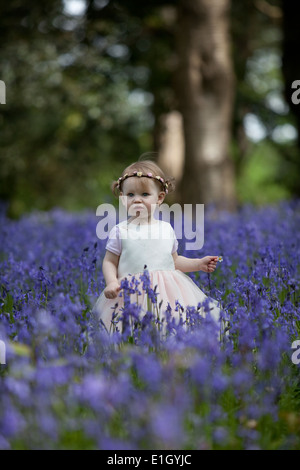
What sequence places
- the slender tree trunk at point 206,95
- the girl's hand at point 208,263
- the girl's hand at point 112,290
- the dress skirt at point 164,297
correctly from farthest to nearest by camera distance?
the slender tree trunk at point 206,95 < the girl's hand at point 208,263 < the dress skirt at point 164,297 < the girl's hand at point 112,290

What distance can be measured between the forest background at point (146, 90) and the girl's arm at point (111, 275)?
201cm

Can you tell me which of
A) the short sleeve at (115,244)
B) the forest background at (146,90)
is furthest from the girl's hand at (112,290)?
the forest background at (146,90)

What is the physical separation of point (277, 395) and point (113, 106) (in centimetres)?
1422

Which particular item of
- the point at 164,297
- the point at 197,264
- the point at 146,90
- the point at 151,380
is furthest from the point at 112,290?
the point at 146,90

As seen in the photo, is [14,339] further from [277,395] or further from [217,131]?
[217,131]

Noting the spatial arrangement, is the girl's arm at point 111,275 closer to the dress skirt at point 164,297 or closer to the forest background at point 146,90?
the dress skirt at point 164,297

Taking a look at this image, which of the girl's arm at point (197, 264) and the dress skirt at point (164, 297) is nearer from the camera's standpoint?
the dress skirt at point (164, 297)

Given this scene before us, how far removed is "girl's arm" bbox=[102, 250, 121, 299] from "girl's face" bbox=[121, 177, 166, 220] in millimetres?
287

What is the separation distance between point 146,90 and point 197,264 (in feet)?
32.0

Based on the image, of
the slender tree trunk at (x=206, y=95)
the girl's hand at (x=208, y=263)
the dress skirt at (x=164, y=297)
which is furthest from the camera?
the slender tree trunk at (x=206, y=95)

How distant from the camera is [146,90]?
12.9 meters

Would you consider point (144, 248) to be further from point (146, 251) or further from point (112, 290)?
point (112, 290)

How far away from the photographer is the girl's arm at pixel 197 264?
11.8 feet

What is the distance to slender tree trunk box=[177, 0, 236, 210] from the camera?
9.55 m
